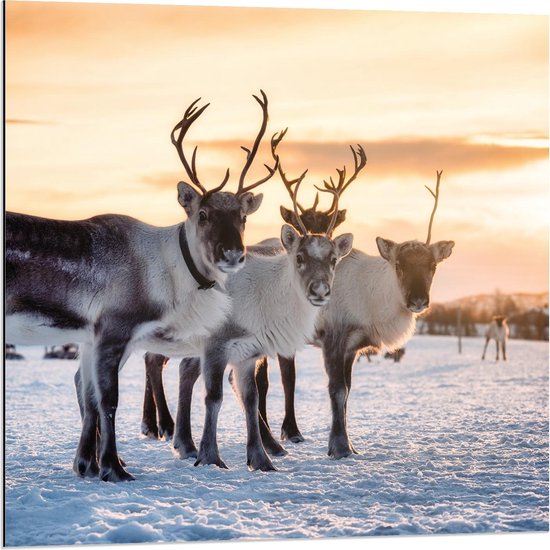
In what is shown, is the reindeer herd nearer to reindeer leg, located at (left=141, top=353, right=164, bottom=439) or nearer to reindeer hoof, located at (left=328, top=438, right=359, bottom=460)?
reindeer hoof, located at (left=328, top=438, right=359, bottom=460)

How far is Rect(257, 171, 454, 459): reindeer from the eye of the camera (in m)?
6.84

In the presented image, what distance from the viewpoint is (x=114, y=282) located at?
5.86 meters

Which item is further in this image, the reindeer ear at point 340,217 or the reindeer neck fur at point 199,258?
the reindeer ear at point 340,217

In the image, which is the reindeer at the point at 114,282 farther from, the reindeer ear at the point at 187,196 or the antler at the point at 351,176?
the antler at the point at 351,176

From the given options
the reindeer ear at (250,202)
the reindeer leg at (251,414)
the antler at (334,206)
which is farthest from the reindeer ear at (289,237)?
the reindeer leg at (251,414)

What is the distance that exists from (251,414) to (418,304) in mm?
1261

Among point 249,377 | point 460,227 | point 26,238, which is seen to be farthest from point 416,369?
point 26,238

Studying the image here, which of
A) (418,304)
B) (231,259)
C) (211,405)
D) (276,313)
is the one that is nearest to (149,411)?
(211,405)

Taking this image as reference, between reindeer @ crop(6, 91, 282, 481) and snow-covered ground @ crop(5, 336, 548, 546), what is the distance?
46 centimetres

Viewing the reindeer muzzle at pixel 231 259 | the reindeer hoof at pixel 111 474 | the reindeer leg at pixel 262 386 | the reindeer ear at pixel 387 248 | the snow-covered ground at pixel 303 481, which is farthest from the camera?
the reindeer leg at pixel 262 386

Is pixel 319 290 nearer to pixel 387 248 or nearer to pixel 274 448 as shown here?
pixel 387 248

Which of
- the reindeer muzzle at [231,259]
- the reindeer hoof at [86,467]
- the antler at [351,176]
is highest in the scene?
the antler at [351,176]

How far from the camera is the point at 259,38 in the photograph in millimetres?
6730

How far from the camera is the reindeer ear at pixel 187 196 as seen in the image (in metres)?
5.96
